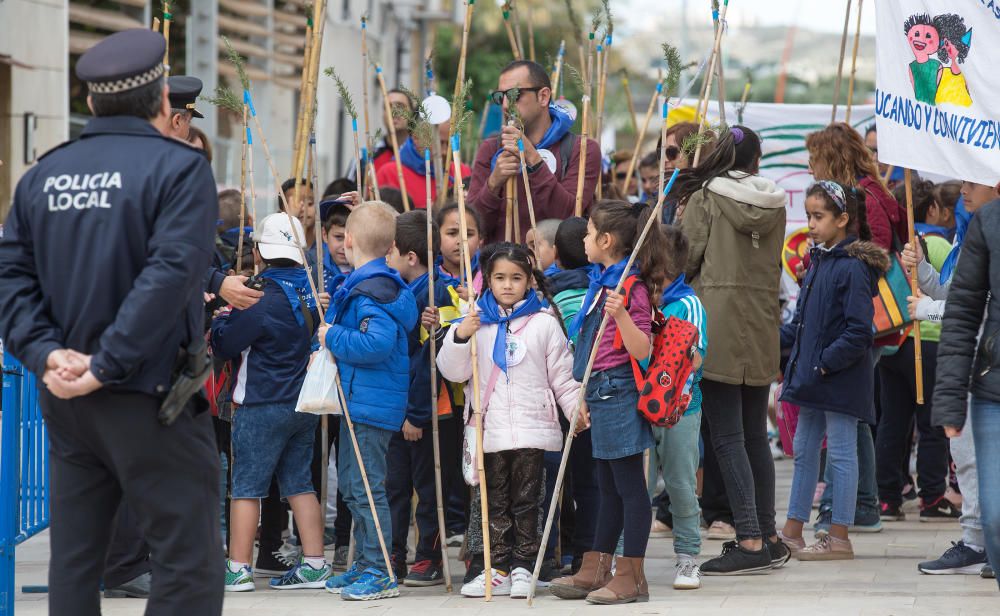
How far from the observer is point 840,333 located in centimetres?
632

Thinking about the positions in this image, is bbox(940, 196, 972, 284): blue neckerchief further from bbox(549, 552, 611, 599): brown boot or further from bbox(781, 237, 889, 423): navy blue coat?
bbox(549, 552, 611, 599): brown boot

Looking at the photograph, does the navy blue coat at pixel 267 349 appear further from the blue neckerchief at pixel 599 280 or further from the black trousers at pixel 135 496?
the black trousers at pixel 135 496

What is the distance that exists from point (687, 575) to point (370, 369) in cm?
154

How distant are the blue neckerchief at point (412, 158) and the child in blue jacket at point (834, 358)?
2363 mm

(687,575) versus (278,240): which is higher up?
(278,240)

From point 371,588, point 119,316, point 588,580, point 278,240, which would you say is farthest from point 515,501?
point 119,316

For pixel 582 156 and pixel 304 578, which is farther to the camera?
pixel 582 156

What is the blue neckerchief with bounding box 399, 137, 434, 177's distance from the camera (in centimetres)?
784

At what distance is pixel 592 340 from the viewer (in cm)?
540

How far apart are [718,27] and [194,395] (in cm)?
343

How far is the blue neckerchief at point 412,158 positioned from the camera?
7.84m

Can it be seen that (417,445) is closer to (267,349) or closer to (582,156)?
(267,349)

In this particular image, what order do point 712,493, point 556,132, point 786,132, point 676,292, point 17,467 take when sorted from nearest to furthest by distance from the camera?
point 17,467
point 676,292
point 556,132
point 712,493
point 786,132

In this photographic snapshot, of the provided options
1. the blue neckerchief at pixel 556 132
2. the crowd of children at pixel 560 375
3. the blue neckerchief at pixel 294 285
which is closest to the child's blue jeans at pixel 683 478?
the crowd of children at pixel 560 375
